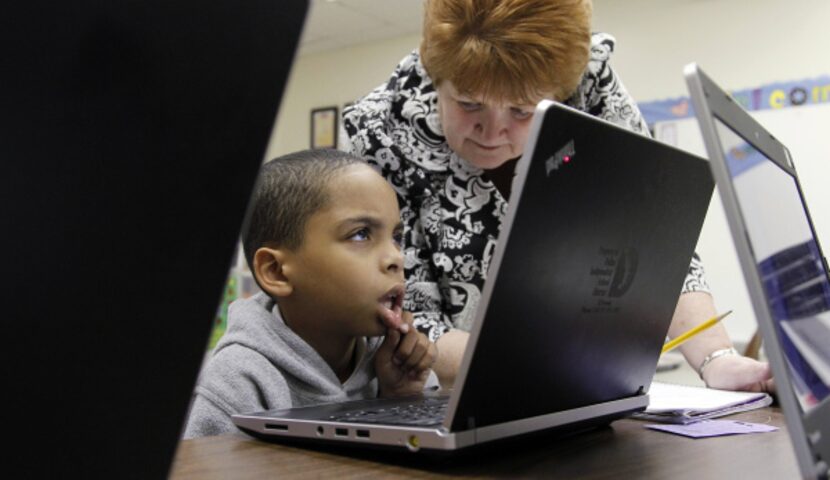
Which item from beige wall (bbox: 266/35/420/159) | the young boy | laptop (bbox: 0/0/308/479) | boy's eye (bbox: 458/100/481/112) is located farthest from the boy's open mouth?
beige wall (bbox: 266/35/420/159)

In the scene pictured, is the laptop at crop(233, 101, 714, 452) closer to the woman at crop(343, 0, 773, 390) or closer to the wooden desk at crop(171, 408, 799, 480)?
the wooden desk at crop(171, 408, 799, 480)

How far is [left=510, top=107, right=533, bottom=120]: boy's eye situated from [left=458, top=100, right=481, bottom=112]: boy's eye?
55mm

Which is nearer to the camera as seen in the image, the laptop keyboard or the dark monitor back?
the dark monitor back

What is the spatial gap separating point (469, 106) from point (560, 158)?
722mm

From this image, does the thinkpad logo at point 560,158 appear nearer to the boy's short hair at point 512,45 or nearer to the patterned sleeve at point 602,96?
the boy's short hair at point 512,45

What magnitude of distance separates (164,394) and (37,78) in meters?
0.13

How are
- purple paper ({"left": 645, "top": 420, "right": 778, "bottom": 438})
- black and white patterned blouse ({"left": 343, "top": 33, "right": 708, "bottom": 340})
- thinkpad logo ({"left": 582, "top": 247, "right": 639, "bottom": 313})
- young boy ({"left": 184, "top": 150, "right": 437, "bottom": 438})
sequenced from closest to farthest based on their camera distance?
thinkpad logo ({"left": 582, "top": 247, "right": 639, "bottom": 313}) → purple paper ({"left": 645, "top": 420, "right": 778, "bottom": 438}) → young boy ({"left": 184, "top": 150, "right": 437, "bottom": 438}) → black and white patterned blouse ({"left": 343, "top": 33, "right": 708, "bottom": 340})

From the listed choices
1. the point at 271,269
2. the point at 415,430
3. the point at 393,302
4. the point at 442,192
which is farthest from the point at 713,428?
the point at 442,192

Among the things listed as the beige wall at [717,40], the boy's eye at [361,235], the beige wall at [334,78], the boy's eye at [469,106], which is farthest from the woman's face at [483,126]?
the beige wall at [334,78]

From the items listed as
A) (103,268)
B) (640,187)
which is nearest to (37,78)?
(103,268)

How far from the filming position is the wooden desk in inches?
23.4

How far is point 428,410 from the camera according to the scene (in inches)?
29.0

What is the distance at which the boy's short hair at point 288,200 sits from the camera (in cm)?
106

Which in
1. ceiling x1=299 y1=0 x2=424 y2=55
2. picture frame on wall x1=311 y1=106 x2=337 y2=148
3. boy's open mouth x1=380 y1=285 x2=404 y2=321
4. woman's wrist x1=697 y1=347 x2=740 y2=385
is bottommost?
woman's wrist x1=697 y1=347 x2=740 y2=385
